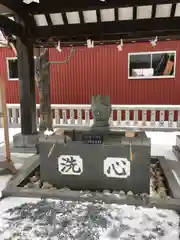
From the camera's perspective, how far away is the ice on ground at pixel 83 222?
173 centimetres

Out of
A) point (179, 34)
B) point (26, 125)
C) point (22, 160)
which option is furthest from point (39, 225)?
point (179, 34)

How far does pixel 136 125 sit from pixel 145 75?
1.96 m

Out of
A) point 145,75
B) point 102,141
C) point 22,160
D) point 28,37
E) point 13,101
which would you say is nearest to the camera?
point 102,141

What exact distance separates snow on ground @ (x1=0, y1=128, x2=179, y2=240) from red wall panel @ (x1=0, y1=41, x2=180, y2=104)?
5.75 meters

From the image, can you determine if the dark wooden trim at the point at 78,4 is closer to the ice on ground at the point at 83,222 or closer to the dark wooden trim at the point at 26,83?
the dark wooden trim at the point at 26,83

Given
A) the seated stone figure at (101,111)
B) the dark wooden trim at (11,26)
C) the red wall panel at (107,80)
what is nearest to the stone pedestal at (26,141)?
the seated stone figure at (101,111)

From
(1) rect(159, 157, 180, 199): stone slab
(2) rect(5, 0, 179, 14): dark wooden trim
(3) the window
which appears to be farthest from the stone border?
(3) the window

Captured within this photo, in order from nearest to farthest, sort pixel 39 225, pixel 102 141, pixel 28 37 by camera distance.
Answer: pixel 39 225
pixel 102 141
pixel 28 37

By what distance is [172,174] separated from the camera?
9.32ft

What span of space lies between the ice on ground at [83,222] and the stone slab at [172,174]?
382 mm

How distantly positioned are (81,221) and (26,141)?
258cm

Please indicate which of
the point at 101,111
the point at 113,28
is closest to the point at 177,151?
the point at 101,111

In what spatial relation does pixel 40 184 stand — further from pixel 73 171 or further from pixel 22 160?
pixel 22 160

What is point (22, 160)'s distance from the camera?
356 centimetres
